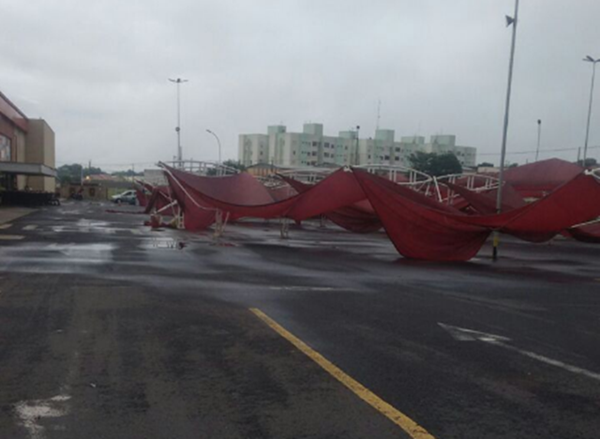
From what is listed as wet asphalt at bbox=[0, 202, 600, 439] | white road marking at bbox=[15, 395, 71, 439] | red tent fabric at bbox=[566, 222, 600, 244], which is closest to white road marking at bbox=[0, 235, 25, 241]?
wet asphalt at bbox=[0, 202, 600, 439]

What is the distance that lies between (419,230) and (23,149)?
55690 millimetres

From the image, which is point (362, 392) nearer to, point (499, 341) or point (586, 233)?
point (499, 341)

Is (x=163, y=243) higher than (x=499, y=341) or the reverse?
the reverse

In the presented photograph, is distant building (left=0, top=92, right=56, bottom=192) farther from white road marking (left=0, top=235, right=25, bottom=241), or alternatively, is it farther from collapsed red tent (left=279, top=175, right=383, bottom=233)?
collapsed red tent (left=279, top=175, right=383, bottom=233)

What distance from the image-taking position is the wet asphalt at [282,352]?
4.89 metres

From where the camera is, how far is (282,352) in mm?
6930

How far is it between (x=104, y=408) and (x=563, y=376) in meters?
4.67

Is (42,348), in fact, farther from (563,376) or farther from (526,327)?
(526,327)

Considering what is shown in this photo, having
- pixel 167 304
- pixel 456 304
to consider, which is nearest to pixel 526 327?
pixel 456 304

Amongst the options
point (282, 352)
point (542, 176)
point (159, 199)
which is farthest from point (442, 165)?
point (282, 352)

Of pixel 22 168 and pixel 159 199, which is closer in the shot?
pixel 22 168

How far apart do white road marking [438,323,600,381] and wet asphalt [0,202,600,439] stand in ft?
0.13

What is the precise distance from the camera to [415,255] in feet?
63.0

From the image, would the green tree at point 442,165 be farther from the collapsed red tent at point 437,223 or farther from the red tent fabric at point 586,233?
the collapsed red tent at point 437,223
